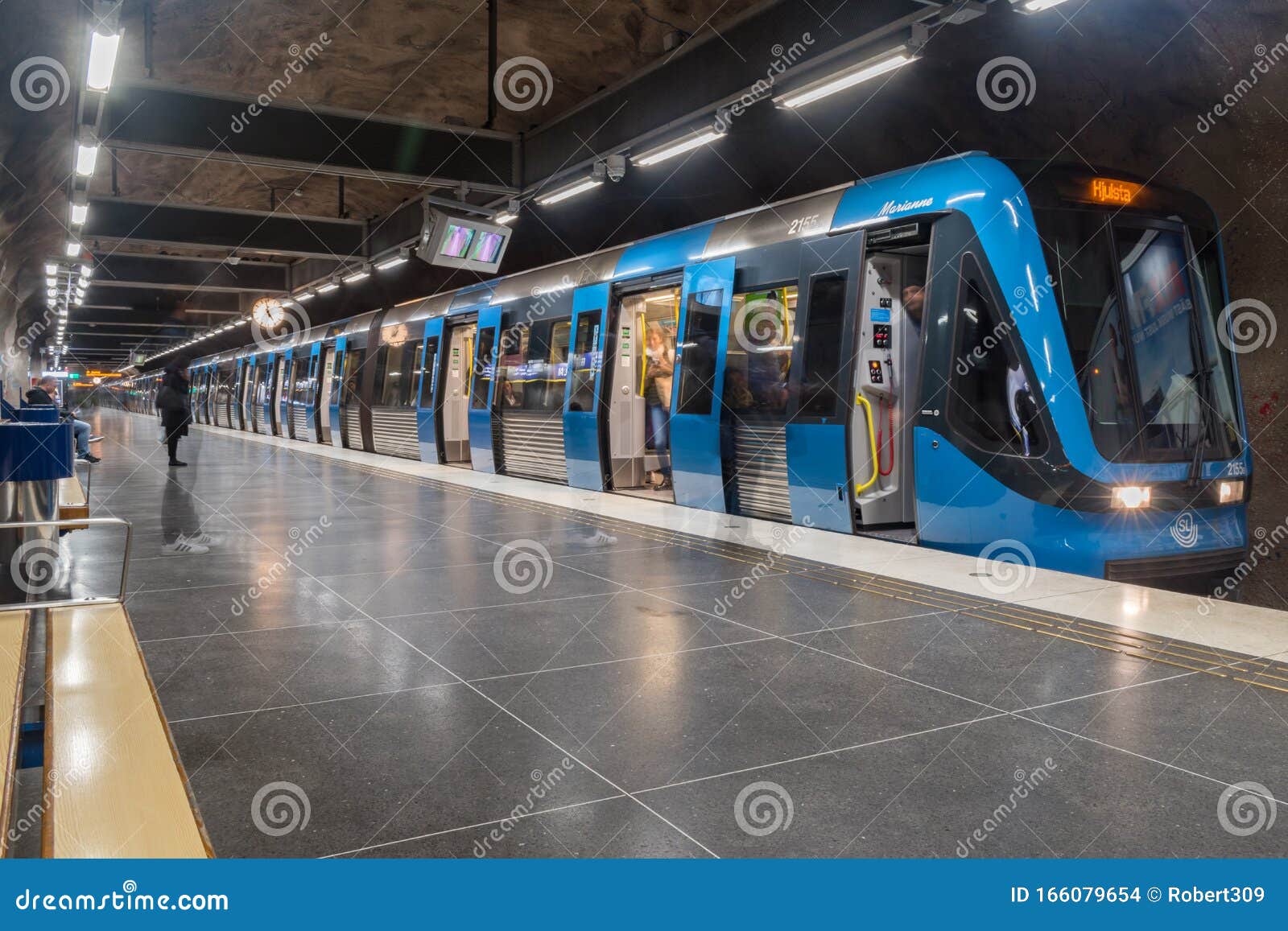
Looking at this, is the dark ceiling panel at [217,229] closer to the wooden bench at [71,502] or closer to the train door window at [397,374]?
the train door window at [397,374]

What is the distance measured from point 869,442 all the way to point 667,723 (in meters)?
4.75

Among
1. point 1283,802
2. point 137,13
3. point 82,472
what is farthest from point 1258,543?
point 82,472

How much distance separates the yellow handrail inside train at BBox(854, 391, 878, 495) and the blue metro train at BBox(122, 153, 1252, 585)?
0.07 feet

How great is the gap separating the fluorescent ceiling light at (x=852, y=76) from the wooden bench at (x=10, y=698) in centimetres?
654

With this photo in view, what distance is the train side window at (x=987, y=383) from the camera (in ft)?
20.6

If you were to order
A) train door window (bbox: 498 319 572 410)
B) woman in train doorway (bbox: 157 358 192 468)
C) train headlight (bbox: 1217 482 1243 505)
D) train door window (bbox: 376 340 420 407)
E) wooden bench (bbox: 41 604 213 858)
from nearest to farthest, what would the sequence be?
wooden bench (bbox: 41 604 213 858) → train headlight (bbox: 1217 482 1243 505) → train door window (bbox: 498 319 572 410) → woman in train doorway (bbox: 157 358 192 468) → train door window (bbox: 376 340 420 407)

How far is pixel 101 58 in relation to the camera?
7.21 metres

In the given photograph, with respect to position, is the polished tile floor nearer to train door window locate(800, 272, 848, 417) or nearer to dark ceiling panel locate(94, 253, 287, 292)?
train door window locate(800, 272, 848, 417)

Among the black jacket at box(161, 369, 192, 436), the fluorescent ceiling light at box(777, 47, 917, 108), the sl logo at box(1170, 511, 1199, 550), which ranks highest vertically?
the fluorescent ceiling light at box(777, 47, 917, 108)

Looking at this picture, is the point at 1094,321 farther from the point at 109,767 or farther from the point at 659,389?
the point at 659,389

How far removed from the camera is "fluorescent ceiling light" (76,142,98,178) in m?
10.6

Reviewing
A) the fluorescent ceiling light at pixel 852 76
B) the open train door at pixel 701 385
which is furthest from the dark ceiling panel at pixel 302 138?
the fluorescent ceiling light at pixel 852 76

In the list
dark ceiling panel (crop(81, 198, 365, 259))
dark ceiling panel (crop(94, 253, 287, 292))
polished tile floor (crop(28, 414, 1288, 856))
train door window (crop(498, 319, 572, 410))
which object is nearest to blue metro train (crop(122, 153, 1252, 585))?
train door window (crop(498, 319, 572, 410))

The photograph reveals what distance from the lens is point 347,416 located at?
20.6 meters
